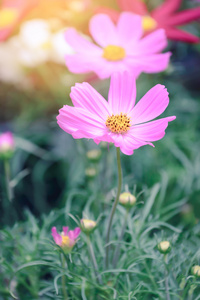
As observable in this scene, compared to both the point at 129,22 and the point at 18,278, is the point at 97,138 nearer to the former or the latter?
the point at 18,278

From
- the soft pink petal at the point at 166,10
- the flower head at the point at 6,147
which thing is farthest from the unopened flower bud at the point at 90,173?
the soft pink petal at the point at 166,10

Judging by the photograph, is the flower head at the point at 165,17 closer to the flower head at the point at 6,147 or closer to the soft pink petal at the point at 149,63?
the soft pink petal at the point at 149,63

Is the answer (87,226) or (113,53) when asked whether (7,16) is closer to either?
(113,53)

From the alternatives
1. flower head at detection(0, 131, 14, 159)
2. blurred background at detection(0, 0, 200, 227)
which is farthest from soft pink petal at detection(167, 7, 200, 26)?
flower head at detection(0, 131, 14, 159)

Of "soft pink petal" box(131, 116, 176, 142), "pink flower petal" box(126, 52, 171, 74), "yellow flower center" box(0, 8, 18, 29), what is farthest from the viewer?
"yellow flower center" box(0, 8, 18, 29)

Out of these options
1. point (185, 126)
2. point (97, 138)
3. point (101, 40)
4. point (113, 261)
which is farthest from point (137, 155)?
point (97, 138)

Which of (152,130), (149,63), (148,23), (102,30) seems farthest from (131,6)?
(152,130)

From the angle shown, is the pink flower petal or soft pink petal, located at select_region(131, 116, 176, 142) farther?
the pink flower petal

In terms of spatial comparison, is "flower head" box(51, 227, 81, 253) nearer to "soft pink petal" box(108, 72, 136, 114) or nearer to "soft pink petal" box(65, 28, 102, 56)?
"soft pink petal" box(108, 72, 136, 114)

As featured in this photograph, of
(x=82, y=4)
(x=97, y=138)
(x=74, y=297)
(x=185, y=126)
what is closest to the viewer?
(x=97, y=138)
